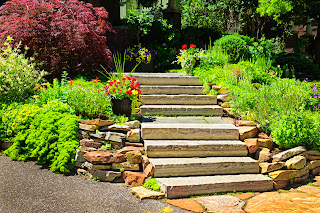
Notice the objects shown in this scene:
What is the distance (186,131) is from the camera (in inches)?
221

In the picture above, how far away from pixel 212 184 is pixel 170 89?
3.23 m

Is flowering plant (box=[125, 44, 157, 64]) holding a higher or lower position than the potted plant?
higher

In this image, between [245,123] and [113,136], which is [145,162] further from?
[245,123]

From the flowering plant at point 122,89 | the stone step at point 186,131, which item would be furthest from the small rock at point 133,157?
the flowering plant at point 122,89

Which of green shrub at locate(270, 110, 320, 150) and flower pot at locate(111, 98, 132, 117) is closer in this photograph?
green shrub at locate(270, 110, 320, 150)

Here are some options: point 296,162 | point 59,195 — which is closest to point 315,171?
point 296,162

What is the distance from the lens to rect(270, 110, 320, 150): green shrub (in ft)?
17.7

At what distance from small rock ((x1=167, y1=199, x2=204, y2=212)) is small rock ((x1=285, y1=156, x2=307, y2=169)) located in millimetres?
1852

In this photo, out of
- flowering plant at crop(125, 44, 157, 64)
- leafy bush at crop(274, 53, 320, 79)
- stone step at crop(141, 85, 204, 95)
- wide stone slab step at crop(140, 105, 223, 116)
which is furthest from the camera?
flowering plant at crop(125, 44, 157, 64)

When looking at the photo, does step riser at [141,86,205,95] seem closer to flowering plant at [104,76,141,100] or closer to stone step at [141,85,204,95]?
stone step at [141,85,204,95]

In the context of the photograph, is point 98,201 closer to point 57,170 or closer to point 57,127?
point 57,170

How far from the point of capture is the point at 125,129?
17.9 feet

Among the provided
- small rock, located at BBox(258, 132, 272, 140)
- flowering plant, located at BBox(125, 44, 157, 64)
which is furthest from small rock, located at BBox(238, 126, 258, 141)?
flowering plant, located at BBox(125, 44, 157, 64)

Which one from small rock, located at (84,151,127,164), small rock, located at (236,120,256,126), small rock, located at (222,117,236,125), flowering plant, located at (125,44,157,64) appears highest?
flowering plant, located at (125,44,157,64)
